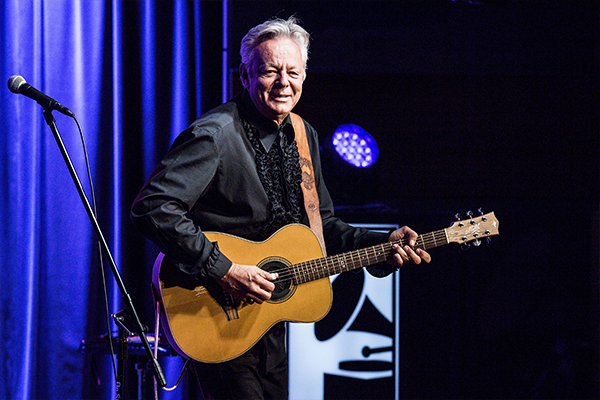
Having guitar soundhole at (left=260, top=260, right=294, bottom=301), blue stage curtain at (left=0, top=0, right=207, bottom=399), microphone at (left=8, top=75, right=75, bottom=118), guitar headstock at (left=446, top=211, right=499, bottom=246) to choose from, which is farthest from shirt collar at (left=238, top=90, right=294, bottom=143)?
blue stage curtain at (left=0, top=0, right=207, bottom=399)

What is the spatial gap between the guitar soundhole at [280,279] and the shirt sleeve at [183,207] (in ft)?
0.70

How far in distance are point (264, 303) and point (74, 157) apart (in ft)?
5.35

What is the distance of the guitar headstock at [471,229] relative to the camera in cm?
216

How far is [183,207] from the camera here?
1.80m

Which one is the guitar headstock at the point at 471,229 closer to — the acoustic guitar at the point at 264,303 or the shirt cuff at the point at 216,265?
the acoustic guitar at the point at 264,303

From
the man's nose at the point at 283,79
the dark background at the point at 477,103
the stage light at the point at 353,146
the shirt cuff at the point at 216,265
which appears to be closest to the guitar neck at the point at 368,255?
the shirt cuff at the point at 216,265

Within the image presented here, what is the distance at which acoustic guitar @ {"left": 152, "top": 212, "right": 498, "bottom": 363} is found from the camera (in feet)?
5.96

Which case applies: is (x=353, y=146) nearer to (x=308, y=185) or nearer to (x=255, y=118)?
(x=308, y=185)

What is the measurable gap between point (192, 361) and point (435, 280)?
5.37 feet

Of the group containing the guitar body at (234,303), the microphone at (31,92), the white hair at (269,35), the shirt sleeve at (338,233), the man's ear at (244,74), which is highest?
the white hair at (269,35)

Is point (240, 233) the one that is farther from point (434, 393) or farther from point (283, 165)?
point (434, 393)

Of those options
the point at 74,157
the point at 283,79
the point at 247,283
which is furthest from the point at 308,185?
the point at 74,157

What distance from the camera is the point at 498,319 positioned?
10.2 feet

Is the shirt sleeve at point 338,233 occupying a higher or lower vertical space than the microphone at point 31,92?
lower
